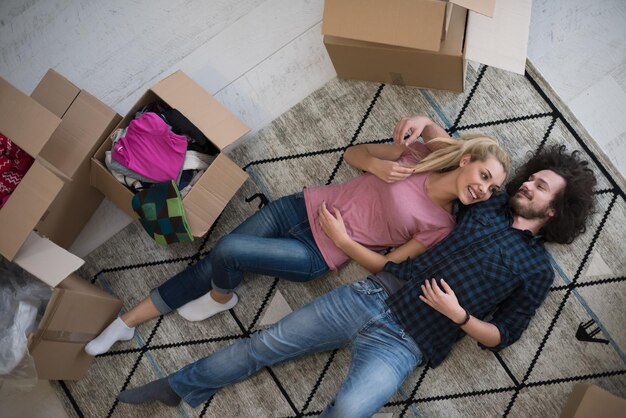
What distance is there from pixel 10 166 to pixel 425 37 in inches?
49.4

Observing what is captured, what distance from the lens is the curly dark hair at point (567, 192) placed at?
1926mm

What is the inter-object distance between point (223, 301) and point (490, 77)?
1.14 meters

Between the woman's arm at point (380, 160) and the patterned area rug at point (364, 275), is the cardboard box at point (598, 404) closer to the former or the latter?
the patterned area rug at point (364, 275)

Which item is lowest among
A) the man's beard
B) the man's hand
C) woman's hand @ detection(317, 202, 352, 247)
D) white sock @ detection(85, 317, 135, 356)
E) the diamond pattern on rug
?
white sock @ detection(85, 317, 135, 356)

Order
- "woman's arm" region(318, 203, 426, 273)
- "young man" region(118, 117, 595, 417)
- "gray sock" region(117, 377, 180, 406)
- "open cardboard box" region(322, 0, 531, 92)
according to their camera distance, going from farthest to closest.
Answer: "gray sock" region(117, 377, 180, 406) → "woman's arm" region(318, 203, 426, 273) → "young man" region(118, 117, 595, 417) → "open cardboard box" region(322, 0, 531, 92)

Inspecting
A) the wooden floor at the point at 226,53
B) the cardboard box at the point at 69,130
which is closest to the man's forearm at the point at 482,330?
the wooden floor at the point at 226,53

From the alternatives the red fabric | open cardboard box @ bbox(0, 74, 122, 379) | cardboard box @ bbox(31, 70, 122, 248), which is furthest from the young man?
the red fabric

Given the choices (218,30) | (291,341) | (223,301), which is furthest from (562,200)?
(218,30)

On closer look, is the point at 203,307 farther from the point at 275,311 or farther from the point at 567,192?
the point at 567,192

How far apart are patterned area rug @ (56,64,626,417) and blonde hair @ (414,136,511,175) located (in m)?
0.25

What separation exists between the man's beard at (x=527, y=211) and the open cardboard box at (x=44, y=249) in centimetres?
128

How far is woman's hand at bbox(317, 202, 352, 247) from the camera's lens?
200 cm

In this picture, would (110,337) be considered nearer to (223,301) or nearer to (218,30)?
(223,301)

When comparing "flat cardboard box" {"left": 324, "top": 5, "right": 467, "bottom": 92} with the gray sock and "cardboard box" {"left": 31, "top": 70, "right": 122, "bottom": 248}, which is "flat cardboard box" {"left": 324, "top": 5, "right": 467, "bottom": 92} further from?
the gray sock
